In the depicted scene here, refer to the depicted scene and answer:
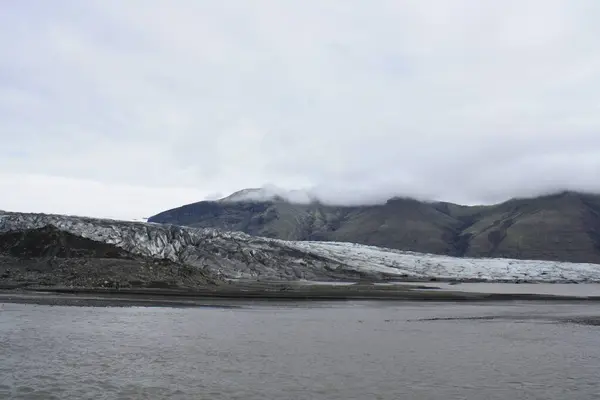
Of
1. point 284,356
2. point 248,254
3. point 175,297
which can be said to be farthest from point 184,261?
point 284,356

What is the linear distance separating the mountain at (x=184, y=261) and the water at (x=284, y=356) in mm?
23419

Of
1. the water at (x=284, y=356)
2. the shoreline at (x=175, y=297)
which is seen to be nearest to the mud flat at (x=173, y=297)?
the shoreline at (x=175, y=297)

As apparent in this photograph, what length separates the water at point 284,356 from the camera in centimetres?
1349

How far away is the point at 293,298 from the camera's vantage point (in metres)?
43.5

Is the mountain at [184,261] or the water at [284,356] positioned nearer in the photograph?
the water at [284,356]

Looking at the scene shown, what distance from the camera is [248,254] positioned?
Answer: 290 feet

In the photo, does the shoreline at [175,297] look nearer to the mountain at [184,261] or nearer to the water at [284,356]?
the mountain at [184,261]

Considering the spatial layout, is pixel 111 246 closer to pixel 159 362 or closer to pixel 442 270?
pixel 159 362

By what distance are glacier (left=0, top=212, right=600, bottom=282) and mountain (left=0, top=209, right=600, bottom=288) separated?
0.44ft

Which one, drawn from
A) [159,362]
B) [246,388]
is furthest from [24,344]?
[246,388]

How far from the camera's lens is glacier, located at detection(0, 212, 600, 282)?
267 ft

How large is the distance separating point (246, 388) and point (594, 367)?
36.6 ft

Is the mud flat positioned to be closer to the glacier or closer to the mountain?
the mountain

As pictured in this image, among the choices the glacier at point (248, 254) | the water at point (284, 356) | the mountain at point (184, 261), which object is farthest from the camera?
the glacier at point (248, 254)
